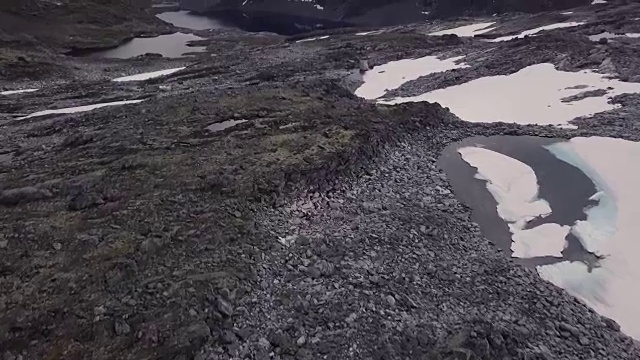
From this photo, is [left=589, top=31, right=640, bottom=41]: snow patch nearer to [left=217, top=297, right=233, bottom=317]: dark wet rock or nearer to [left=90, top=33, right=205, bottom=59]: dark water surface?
[left=217, top=297, right=233, bottom=317]: dark wet rock

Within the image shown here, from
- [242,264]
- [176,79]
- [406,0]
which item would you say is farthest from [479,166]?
[406,0]

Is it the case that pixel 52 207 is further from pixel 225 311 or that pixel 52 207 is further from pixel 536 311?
pixel 536 311

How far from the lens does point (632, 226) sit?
2119 cm

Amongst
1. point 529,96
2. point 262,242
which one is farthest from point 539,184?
point 262,242

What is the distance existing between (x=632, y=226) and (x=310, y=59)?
138 ft

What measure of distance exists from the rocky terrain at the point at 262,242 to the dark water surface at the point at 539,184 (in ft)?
2.88

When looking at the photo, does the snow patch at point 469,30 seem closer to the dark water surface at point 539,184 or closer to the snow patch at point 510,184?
the dark water surface at point 539,184

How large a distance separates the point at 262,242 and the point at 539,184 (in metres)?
15.1

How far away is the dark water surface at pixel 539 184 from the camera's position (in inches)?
834

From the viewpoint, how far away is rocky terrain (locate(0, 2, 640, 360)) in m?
14.8

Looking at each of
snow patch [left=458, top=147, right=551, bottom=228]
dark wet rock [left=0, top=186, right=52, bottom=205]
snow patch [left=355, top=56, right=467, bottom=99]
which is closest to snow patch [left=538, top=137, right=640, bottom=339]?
snow patch [left=458, top=147, right=551, bottom=228]

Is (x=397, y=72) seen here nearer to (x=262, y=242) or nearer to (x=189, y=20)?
(x=262, y=242)

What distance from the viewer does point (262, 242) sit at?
18.9 meters

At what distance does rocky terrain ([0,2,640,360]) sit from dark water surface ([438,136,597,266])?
88cm
